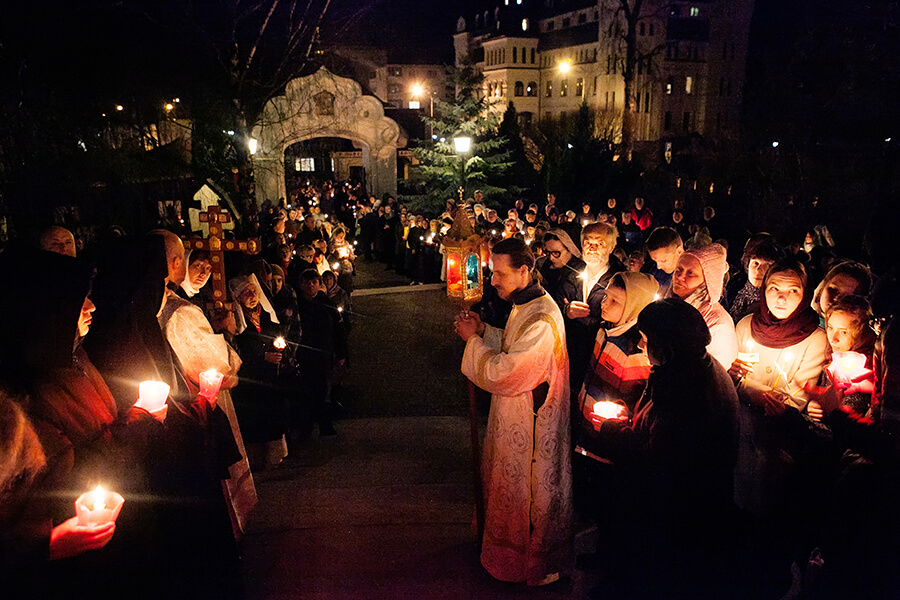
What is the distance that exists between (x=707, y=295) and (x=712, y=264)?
0.99 ft

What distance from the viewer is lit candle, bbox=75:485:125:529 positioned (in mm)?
2615

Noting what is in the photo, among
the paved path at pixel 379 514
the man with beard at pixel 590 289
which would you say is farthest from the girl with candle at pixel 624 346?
the paved path at pixel 379 514

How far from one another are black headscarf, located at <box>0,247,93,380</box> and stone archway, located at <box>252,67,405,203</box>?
726 inches

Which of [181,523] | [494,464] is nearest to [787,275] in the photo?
[494,464]

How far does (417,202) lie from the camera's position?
68.9ft

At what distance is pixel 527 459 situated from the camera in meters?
3.90

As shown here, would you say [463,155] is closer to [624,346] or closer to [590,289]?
[590,289]

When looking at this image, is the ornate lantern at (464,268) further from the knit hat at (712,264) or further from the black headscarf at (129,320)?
the black headscarf at (129,320)

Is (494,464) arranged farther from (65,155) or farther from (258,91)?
(258,91)

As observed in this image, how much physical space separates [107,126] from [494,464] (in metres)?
16.4

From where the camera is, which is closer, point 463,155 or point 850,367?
point 850,367

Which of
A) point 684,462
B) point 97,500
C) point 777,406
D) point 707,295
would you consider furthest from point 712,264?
point 97,500

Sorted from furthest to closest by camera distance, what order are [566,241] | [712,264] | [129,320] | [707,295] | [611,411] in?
1. [566,241]
2. [712,264]
3. [707,295]
4. [611,411]
5. [129,320]

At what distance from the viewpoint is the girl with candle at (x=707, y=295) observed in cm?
455
